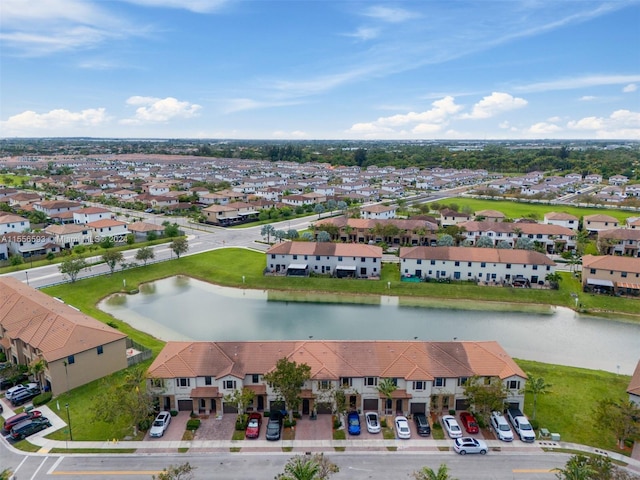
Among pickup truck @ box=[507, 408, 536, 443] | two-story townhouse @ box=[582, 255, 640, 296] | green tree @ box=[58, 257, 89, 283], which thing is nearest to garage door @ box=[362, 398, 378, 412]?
pickup truck @ box=[507, 408, 536, 443]

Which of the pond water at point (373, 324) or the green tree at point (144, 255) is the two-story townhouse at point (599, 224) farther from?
the green tree at point (144, 255)

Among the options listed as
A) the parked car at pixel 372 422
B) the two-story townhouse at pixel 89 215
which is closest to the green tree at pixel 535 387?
the parked car at pixel 372 422

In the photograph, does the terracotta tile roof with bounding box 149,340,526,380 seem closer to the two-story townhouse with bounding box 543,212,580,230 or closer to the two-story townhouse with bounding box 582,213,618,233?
the two-story townhouse with bounding box 543,212,580,230

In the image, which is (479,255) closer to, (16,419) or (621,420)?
(621,420)

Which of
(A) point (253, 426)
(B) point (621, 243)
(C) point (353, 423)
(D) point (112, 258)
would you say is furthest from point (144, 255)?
(B) point (621, 243)

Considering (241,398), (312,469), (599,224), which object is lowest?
(241,398)
